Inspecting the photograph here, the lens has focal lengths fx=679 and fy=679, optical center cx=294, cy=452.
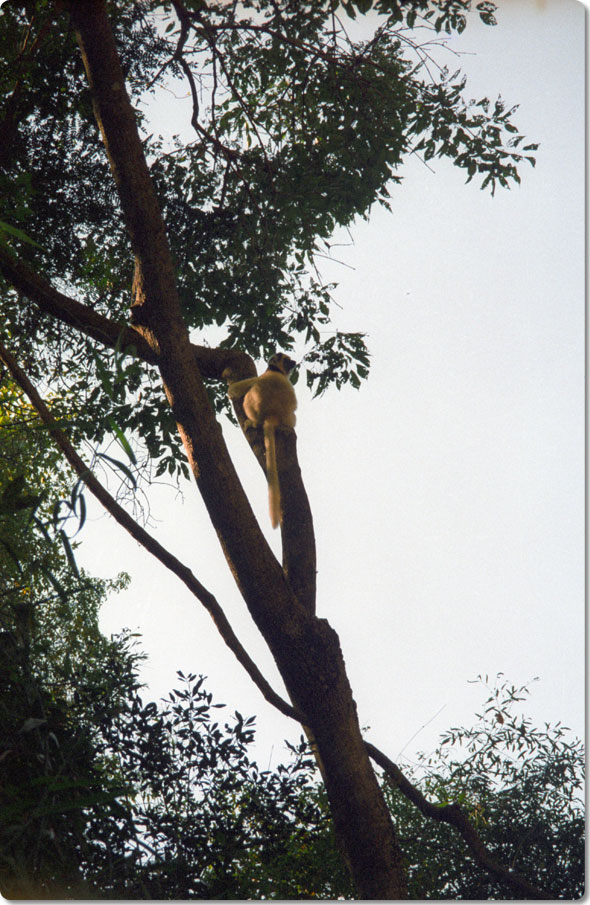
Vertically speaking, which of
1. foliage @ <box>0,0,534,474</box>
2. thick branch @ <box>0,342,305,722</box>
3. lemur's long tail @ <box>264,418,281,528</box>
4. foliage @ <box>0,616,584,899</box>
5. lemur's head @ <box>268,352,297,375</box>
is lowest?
foliage @ <box>0,616,584,899</box>

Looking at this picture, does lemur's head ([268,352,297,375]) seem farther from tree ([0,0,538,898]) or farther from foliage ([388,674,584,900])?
foliage ([388,674,584,900])

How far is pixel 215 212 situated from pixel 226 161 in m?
0.23

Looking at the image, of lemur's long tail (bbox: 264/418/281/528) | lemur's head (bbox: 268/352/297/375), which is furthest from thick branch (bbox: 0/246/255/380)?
lemur's head (bbox: 268/352/297/375)

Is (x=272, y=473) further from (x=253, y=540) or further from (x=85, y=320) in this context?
(x=85, y=320)

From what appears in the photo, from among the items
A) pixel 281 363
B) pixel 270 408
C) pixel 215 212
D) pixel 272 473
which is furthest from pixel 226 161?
pixel 272 473

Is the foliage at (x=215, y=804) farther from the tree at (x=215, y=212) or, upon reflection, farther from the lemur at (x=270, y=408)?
the lemur at (x=270, y=408)

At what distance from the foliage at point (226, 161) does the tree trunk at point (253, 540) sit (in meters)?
0.51

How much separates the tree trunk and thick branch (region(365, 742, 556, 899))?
16 centimetres

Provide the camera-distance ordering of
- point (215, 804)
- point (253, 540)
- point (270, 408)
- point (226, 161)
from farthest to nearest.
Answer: point (226, 161), point (270, 408), point (253, 540), point (215, 804)

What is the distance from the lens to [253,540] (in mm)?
2168

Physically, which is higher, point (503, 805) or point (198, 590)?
point (198, 590)

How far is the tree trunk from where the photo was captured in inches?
78.7

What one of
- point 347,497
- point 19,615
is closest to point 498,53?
point 347,497

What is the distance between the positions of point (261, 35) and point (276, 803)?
2.97 metres
